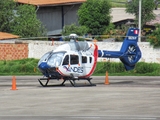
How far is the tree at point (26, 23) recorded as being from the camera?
56.8m

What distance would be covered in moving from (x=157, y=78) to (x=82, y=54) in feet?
25.1

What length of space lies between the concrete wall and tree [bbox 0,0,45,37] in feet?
19.0

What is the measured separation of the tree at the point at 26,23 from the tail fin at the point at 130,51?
59.8ft

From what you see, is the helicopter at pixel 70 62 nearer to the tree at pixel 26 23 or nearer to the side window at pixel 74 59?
the side window at pixel 74 59

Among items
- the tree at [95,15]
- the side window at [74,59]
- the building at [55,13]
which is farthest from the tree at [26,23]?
the side window at [74,59]

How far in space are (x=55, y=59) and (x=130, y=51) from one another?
21.4 ft

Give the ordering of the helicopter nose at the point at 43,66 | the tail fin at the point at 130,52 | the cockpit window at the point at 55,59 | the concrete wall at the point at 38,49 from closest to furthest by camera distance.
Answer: the helicopter nose at the point at 43,66, the cockpit window at the point at 55,59, the tail fin at the point at 130,52, the concrete wall at the point at 38,49

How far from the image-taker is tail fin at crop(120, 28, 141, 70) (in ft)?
129

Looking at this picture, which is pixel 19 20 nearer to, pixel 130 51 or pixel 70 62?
pixel 130 51

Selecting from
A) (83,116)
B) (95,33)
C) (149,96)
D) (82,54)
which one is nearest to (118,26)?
(95,33)

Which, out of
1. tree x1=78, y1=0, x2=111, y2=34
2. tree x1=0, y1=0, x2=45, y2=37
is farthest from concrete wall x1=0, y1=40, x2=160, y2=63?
tree x1=78, y1=0, x2=111, y2=34

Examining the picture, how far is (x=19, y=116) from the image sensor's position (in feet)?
72.5

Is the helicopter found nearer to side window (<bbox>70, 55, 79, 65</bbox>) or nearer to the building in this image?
side window (<bbox>70, 55, 79, 65</bbox>)

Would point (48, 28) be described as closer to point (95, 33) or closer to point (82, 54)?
point (95, 33)
